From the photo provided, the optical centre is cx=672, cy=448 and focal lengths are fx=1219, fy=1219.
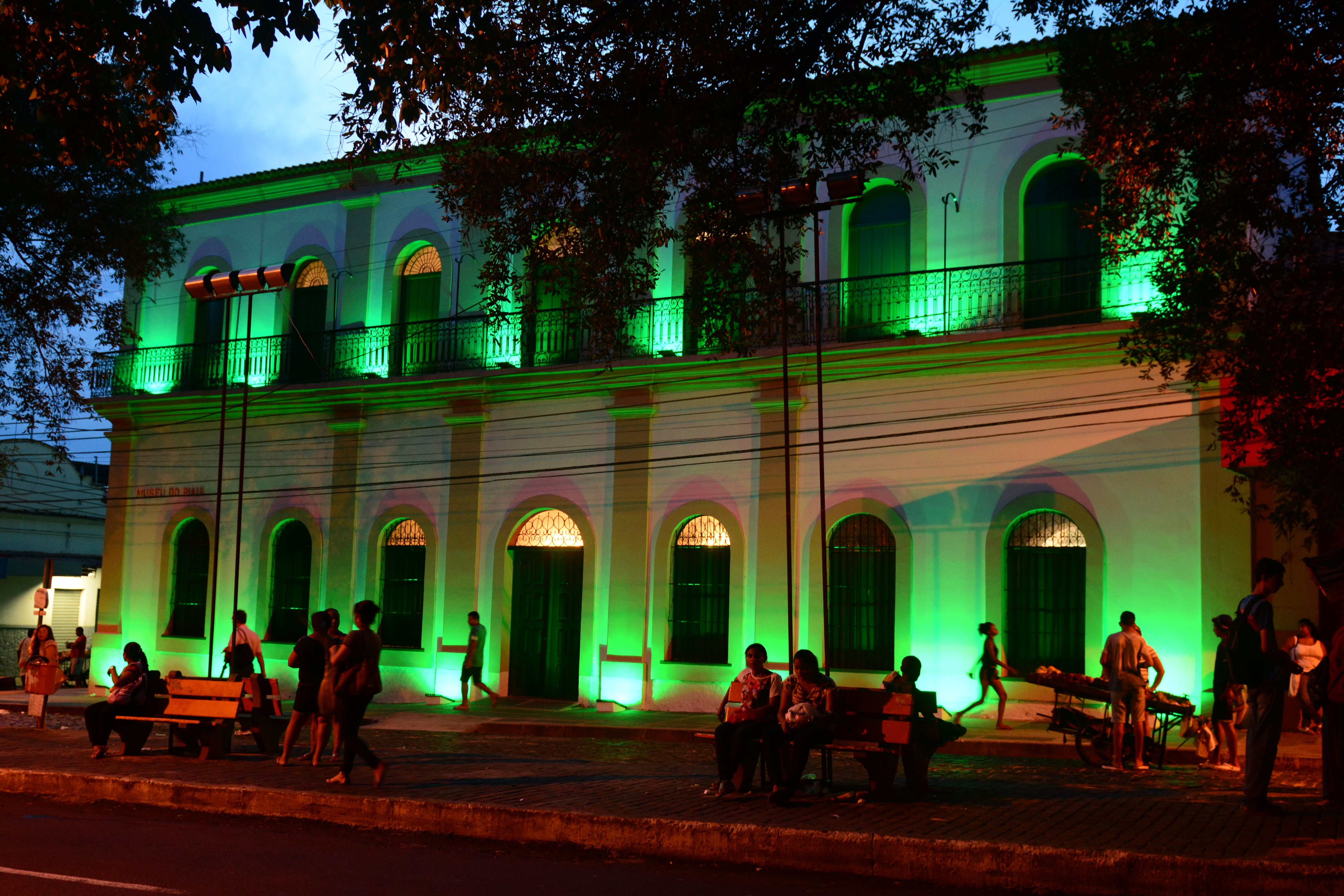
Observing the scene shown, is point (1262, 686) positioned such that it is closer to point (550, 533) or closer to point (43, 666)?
point (550, 533)

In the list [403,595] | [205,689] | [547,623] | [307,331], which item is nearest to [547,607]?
[547,623]

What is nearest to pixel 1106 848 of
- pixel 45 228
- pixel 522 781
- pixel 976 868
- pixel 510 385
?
pixel 976 868

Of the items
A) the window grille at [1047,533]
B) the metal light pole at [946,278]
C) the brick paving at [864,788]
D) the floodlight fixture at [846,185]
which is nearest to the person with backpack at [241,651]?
the brick paving at [864,788]

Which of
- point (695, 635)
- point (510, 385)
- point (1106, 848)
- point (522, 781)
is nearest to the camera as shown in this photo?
point (1106, 848)

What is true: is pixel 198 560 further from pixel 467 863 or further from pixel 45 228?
pixel 467 863

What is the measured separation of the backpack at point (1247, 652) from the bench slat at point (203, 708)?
28.6 ft

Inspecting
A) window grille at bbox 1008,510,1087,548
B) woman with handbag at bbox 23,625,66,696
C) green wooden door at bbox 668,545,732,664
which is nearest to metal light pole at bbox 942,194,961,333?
window grille at bbox 1008,510,1087,548

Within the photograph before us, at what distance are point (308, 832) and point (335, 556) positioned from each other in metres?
12.6

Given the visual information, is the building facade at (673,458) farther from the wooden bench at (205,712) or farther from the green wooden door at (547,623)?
the wooden bench at (205,712)

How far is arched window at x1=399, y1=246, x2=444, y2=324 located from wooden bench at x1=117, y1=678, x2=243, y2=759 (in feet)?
32.9

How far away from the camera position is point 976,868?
7.02m

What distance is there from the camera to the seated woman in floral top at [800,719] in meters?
8.94

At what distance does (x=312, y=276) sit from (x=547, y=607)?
25.6ft

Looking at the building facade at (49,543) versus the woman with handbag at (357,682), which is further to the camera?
the building facade at (49,543)
